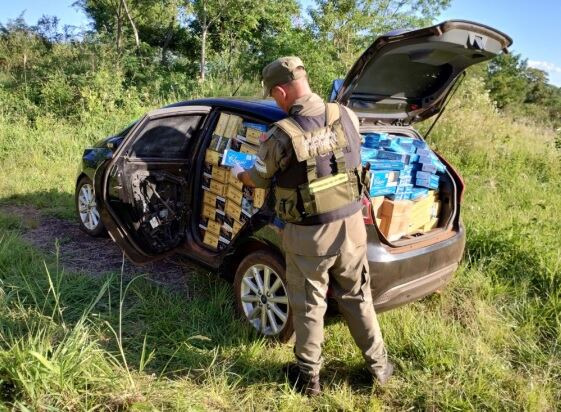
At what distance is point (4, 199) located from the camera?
19.8ft

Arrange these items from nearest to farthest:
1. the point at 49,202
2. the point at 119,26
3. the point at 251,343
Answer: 1. the point at 251,343
2. the point at 49,202
3. the point at 119,26

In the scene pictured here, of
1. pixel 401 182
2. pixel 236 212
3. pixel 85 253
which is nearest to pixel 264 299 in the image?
pixel 236 212

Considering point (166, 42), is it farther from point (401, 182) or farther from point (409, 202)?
point (409, 202)

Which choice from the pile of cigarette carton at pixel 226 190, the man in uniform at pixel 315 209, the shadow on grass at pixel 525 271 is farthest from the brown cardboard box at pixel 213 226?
the shadow on grass at pixel 525 271

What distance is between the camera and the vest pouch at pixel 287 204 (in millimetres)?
2428

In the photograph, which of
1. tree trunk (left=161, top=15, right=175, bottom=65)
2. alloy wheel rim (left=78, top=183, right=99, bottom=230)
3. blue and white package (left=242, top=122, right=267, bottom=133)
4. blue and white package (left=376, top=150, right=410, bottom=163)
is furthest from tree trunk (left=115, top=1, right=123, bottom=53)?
blue and white package (left=376, top=150, right=410, bottom=163)

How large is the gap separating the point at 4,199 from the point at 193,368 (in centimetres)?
455

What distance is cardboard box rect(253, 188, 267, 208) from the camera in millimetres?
3120

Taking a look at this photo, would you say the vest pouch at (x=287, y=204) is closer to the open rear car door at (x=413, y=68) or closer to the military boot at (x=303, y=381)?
the open rear car door at (x=413, y=68)

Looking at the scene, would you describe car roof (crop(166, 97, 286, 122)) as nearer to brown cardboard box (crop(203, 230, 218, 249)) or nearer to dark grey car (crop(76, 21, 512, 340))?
dark grey car (crop(76, 21, 512, 340))

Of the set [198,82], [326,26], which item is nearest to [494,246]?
[198,82]

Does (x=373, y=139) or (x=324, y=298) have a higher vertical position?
(x=373, y=139)

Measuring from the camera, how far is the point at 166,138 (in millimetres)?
4051

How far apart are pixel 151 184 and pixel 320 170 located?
2.03 m
